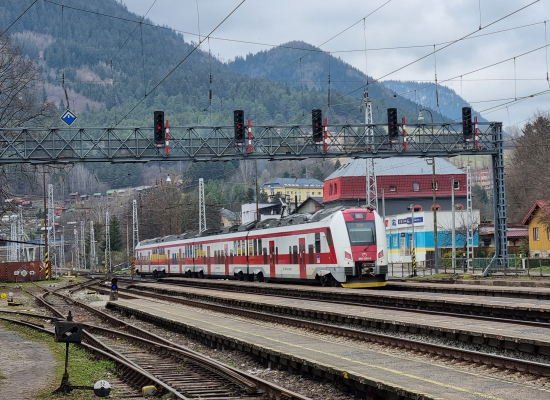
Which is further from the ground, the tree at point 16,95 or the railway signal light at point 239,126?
the tree at point 16,95

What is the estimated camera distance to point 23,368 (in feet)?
48.7

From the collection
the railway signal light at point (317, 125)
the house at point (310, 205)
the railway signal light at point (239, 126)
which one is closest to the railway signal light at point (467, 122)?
the railway signal light at point (317, 125)

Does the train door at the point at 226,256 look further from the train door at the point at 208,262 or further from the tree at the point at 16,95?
the tree at the point at 16,95

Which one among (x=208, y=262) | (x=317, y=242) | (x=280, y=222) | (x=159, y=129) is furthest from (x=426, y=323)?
(x=208, y=262)

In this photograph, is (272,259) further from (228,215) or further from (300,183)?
(300,183)

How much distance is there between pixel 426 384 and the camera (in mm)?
10531

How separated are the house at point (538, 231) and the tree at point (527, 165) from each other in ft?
56.2

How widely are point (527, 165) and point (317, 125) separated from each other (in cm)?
5783

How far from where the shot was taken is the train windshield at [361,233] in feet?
102

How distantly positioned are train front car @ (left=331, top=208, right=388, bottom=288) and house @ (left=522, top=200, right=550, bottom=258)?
1140 inches

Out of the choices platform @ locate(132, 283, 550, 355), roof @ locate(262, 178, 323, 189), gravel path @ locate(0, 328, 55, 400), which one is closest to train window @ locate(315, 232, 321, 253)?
platform @ locate(132, 283, 550, 355)

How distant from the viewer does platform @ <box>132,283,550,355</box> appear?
46.5 feet

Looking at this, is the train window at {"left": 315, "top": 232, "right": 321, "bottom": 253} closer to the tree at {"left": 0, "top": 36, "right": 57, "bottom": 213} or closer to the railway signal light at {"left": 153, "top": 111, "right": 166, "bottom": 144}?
the railway signal light at {"left": 153, "top": 111, "right": 166, "bottom": 144}

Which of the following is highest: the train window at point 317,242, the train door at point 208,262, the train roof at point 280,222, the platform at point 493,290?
the train roof at point 280,222
